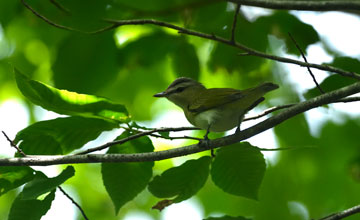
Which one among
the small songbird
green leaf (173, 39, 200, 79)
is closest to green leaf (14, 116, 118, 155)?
the small songbird

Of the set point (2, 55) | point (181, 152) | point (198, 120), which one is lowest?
point (181, 152)

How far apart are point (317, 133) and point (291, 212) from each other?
1.05 metres

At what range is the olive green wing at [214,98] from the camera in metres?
3.29

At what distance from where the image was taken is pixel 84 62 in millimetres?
3740

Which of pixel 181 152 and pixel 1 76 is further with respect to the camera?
pixel 1 76

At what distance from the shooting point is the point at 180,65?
4.07 meters

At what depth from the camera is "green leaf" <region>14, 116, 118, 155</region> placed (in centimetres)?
249

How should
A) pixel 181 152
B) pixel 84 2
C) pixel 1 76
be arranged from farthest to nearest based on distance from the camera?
pixel 1 76
pixel 84 2
pixel 181 152

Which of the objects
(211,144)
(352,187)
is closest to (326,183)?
(352,187)

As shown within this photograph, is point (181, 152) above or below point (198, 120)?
below

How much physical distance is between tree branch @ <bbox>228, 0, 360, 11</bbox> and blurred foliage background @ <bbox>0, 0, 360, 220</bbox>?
743 mm

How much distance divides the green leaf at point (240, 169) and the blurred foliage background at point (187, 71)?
31 cm

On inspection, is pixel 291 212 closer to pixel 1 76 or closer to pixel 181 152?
pixel 181 152

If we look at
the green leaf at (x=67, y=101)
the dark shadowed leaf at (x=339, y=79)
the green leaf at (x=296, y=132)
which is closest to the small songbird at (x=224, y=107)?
the dark shadowed leaf at (x=339, y=79)
